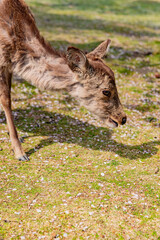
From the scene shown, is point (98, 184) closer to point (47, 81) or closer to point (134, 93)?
point (47, 81)

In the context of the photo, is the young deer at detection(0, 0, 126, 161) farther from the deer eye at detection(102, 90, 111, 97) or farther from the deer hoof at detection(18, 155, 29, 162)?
the deer hoof at detection(18, 155, 29, 162)

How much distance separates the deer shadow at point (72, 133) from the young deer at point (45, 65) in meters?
1.27

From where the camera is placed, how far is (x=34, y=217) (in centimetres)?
438

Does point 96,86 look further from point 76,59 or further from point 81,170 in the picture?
point 81,170

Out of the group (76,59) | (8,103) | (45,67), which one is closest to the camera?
(76,59)

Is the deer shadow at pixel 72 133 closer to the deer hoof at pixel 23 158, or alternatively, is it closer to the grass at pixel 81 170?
the grass at pixel 81 170

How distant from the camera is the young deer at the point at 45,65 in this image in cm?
538

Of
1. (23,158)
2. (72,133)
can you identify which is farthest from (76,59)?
(72,133)

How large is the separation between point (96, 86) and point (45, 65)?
1012mm

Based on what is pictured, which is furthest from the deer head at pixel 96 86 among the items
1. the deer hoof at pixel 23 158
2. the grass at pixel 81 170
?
the deer hoof at pixel 23 158

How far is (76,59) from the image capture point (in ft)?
16.7

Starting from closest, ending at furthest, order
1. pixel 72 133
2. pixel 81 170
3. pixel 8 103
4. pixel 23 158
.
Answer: pixel 81 170
pixel 23 158
pixel 8 103
pixel 72 133

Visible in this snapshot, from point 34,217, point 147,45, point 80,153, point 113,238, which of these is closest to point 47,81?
point 80,153

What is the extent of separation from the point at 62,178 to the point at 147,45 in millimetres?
12087
